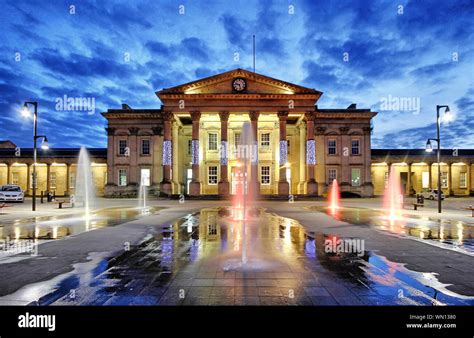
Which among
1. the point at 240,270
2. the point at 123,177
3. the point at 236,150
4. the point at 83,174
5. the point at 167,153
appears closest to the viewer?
the point at 240,270

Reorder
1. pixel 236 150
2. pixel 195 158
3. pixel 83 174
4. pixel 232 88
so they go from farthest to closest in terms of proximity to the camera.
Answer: pixel 83 174
pixel 236 150
pixel 232 88
pixel 195 158

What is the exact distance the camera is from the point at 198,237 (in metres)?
9.60

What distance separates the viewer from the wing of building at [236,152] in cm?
3350

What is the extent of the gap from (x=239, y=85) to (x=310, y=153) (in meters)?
12.6

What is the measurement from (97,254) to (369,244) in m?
8.17

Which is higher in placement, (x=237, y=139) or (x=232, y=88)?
(x=232, y=88)

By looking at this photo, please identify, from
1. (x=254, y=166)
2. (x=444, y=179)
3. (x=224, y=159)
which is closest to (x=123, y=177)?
(x=224, y=159)

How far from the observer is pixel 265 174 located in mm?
38750

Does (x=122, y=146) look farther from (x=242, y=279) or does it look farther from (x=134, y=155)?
(x=242, y=279)

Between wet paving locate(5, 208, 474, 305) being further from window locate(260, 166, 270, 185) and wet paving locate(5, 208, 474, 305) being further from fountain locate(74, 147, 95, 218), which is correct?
fountain locate(74, 147, 95, 218)

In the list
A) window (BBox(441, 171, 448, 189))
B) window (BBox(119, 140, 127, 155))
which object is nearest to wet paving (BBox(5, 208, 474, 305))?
window (BBox(119, 140, 127, 155))

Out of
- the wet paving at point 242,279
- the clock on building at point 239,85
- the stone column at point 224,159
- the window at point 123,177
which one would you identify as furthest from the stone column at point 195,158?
the wet paving at point 242,279

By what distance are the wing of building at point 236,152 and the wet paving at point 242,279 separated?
997 inches
